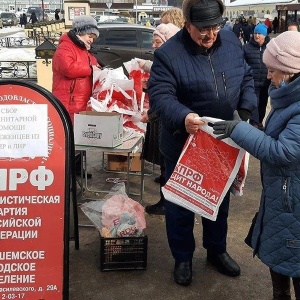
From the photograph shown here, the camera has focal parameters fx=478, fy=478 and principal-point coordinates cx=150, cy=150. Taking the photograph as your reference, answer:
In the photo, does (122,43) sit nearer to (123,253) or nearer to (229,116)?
(123,253)

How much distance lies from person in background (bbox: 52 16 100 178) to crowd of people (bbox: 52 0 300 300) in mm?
1081

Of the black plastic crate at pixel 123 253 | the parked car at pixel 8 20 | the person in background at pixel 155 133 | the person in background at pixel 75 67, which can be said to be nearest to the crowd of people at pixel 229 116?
the black plastic crate at pixel 123 253

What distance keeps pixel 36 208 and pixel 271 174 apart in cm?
128

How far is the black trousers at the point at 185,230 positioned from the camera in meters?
3.27

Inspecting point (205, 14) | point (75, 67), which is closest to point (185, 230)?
point (205, 14)

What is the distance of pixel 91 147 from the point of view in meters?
4.10

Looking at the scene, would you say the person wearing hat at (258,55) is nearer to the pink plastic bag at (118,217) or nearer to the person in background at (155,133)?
the person in background at (155,133)

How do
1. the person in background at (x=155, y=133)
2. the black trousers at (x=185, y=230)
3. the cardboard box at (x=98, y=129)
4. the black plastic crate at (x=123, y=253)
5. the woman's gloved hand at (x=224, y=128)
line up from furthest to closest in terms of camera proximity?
1. the person in background at (x=155, y=133)
2. the cardboard box at (x=98, y=129)
3. the black plastic crate at (x=123, y=253)
4. the black trousers at (x=185, y=230)
5. the woman's gloved hand at (x=224, y=128)

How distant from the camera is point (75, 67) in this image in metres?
4.61

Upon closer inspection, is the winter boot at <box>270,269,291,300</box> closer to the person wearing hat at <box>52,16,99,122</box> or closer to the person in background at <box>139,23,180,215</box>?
the person in background at <box>139,23,180,215</box>

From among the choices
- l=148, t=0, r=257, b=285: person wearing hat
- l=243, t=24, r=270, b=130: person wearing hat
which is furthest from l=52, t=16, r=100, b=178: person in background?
l=243, t=24, r=270, b=130: person wearing hat

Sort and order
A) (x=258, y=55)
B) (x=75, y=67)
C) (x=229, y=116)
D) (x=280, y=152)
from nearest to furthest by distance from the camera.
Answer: (x=280, y=152) < (x=229, y=116) < (x=75, y=67) < (x=258, y=55)

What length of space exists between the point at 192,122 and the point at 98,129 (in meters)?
1.46

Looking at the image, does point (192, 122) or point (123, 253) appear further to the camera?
point (123, 253)
